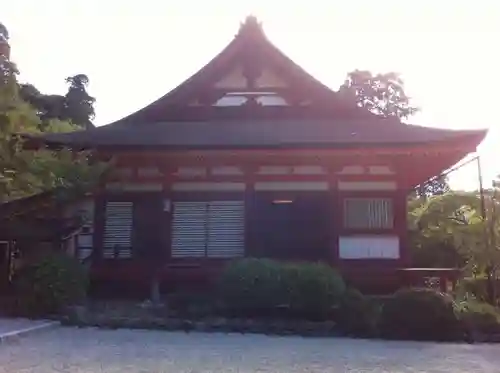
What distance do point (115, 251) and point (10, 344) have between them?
222 inches

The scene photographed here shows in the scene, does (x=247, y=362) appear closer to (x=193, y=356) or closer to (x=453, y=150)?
(x=193, y=356)

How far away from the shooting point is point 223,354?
25.2 feet

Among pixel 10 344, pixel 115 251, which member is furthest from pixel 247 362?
pixel 115 251

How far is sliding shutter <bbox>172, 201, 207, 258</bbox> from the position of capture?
13641 mm

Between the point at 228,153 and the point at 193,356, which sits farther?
the point at 228,153

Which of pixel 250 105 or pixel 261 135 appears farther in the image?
pixel 250 105

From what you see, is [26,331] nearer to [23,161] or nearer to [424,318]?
[424,318]

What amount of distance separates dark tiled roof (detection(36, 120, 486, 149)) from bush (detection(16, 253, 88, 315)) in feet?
9.41

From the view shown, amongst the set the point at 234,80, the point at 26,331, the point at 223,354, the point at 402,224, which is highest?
the point at 234,80

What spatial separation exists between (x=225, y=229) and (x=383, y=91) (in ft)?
85.4

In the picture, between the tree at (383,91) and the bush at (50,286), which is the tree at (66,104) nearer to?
the tree at (383,91)

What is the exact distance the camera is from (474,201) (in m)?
17.8

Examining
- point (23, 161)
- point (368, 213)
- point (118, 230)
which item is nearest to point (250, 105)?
point (368, 213)

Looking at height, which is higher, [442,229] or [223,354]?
[442,229]
